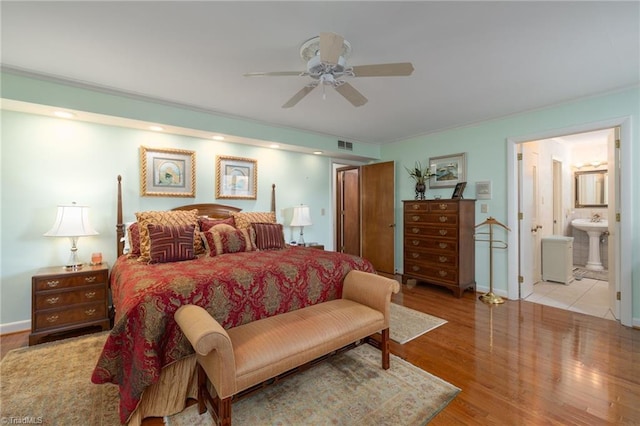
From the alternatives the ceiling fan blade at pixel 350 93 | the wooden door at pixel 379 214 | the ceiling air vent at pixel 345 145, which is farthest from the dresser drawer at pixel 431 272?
the ceiling fan blade at pixel 350 93

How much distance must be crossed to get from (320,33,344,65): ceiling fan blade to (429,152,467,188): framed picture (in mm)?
3232

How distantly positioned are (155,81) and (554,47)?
3.48 metres

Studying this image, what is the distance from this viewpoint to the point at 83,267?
2.81m

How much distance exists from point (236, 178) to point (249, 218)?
2.45 feet

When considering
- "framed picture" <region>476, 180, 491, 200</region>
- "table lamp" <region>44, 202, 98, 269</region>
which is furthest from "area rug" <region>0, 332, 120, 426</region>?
"framed picture" <region>476, 180, 491, 200</region>

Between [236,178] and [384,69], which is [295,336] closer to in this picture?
[384,69]

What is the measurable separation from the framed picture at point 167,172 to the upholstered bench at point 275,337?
231 cm

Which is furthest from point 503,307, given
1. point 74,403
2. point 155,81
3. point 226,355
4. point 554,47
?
point 155,81

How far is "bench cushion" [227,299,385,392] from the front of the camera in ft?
4.97

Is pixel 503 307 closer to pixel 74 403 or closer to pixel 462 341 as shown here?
pixel 462 341

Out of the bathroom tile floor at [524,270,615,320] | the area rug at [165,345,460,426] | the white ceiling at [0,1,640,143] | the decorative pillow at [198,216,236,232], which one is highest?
the white ceiling at [0,1,640,143]

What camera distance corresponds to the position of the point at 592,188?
552 cm

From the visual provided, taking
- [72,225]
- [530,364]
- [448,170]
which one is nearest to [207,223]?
[72,225]

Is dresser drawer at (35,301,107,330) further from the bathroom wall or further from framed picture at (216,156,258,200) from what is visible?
the bathroom wall
